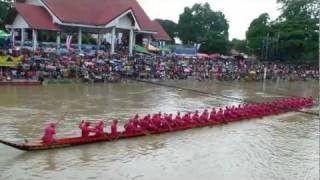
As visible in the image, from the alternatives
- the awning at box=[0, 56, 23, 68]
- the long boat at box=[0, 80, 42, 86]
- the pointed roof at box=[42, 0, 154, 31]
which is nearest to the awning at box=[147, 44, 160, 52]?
the pointed roof at box=[42, 0, 154, 31]

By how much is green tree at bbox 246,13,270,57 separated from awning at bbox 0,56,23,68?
3352 centimetres

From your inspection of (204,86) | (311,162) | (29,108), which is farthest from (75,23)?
(311,162)

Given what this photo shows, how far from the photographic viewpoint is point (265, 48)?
6228cm

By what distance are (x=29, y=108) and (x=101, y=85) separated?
12237mm

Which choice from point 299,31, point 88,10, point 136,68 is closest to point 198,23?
point 299,31

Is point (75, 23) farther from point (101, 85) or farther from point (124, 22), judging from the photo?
point (101, 85)

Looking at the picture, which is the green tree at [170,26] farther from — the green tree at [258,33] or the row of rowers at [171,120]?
the row of rowers at [171,120]

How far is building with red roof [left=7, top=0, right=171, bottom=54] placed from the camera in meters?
42.4

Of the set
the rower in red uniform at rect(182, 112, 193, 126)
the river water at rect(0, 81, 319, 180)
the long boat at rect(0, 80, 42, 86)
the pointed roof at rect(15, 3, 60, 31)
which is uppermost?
the pointed roof at rect(15, 3, 60, 31)

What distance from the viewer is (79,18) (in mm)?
44500

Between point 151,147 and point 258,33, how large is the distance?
4866cm

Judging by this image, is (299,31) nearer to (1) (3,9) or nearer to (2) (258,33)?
(2) (258,33)

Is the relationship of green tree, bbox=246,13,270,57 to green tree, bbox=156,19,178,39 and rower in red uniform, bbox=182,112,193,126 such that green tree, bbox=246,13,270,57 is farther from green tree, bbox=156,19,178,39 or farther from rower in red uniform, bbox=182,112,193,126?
rower in red uniform, bbox=182,112,193,126

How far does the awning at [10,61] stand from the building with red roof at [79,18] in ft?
19.4
